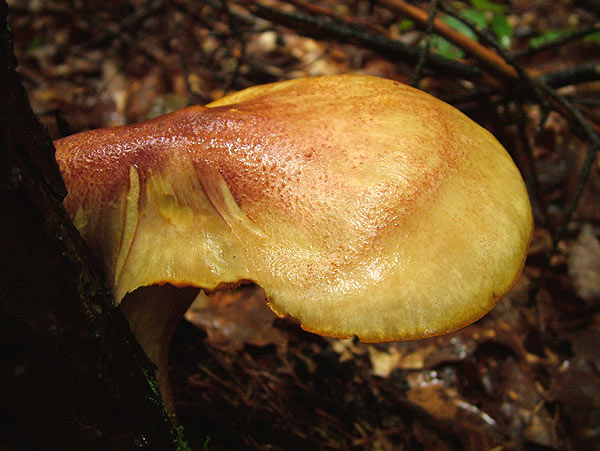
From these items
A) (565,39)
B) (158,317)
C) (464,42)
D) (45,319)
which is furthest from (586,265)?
(45,319)

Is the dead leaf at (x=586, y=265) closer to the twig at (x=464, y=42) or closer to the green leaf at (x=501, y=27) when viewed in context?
the twig at (x=464, y=42)

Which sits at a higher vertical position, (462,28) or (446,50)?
(462,28)

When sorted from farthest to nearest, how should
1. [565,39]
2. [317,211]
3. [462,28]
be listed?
[462,28] → [565,39] → [317,211]

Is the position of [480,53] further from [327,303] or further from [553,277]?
[327,303]

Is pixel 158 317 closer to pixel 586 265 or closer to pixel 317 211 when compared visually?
pixel 317 211

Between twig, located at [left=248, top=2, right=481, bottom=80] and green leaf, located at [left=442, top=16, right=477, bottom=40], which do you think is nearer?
twig, located at [left=248, top=2, right=481, bottom=80]

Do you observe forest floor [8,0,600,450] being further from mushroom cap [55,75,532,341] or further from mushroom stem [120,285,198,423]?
mushroom cap [55,75,532,341]

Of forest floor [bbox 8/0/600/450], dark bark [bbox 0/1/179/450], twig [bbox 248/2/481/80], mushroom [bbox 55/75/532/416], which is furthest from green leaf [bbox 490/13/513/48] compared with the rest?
dark bark [bbox 0/1/179/450]
